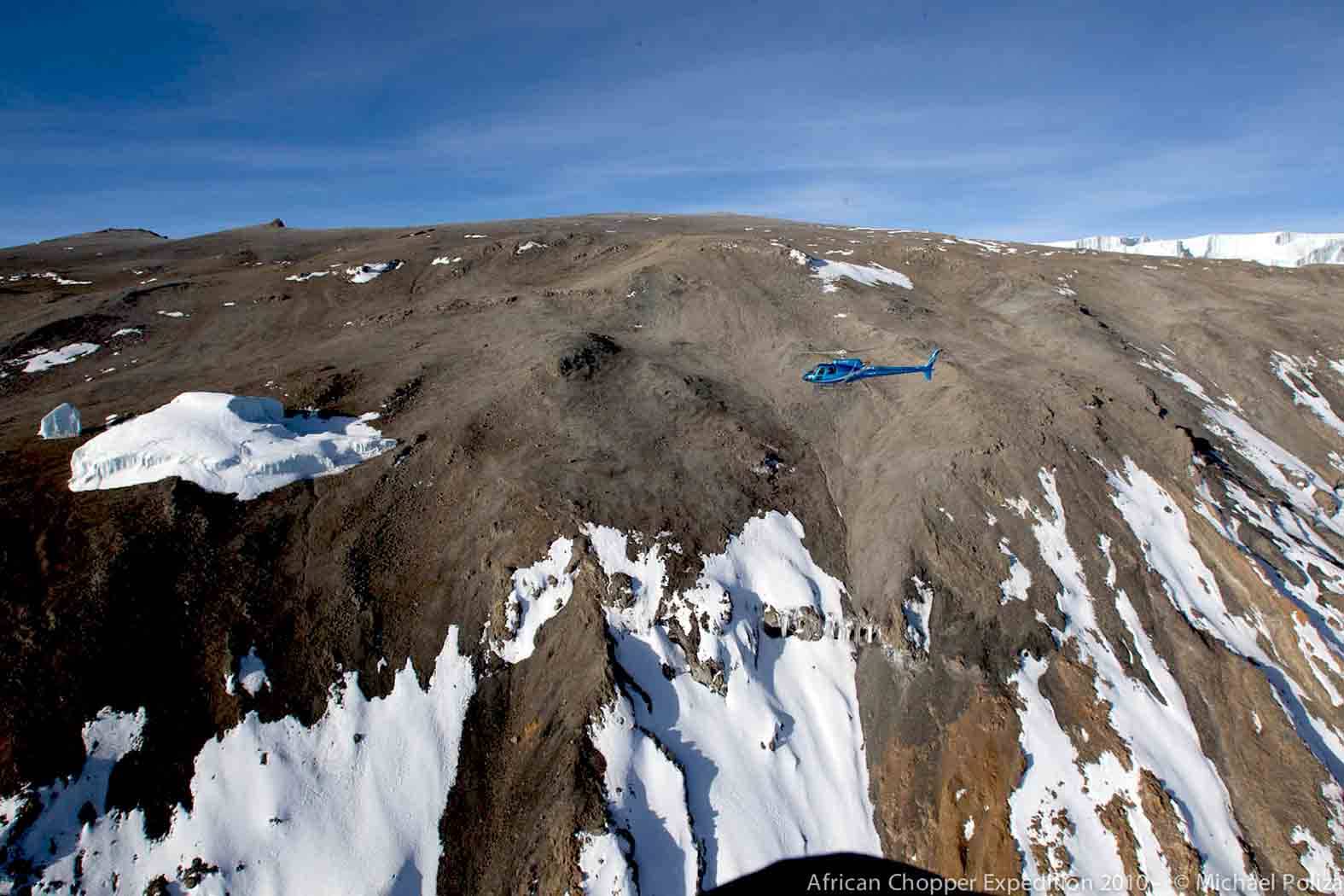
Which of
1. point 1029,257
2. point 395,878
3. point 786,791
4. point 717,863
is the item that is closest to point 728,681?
point 786,791

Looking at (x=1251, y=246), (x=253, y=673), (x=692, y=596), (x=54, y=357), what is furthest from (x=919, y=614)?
(x=1251, y=246)

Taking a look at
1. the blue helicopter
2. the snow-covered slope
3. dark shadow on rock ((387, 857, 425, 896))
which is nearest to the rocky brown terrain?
dark shadow on rock ((387, 857, 425, 896))

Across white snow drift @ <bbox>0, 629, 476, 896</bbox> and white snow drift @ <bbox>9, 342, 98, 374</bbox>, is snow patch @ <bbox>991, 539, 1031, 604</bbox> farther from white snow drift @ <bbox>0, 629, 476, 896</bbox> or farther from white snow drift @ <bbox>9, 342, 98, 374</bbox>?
white snow drift @ <bbox>9, 342, 98, 374</bbox>

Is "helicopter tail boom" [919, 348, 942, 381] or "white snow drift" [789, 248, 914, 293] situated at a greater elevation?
"white snow drift" [789, 248, 914, 293]

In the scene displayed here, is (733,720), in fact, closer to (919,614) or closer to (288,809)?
(919,614)

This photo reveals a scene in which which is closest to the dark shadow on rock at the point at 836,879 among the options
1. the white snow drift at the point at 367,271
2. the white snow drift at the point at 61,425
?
the white snow drift at the point at 61,425

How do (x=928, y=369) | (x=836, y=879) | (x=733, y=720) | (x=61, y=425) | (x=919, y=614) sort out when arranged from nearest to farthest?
(x=836, y=879), (x=733, y=720), (x=919, y=614), (x=61, y=425), (x=928, y=369)
